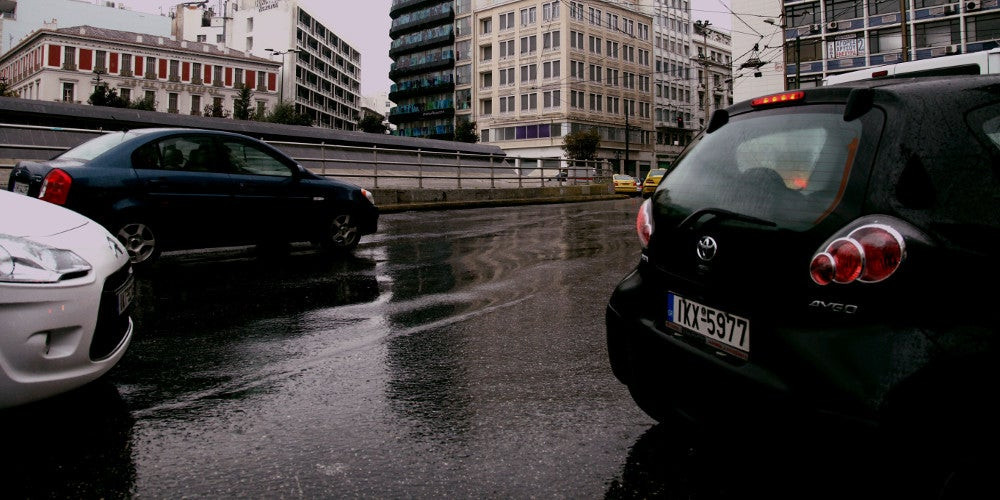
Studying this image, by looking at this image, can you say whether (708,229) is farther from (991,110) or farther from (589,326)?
(589,326)

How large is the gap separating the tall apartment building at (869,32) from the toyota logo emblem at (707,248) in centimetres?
5321

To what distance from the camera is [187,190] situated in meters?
7.13

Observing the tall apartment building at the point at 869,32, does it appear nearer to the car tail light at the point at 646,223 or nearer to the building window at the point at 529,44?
the building window at the point at 529,44

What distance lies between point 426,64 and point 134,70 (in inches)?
1339

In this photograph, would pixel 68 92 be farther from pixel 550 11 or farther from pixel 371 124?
pixel 550 11

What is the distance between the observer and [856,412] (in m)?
1.74

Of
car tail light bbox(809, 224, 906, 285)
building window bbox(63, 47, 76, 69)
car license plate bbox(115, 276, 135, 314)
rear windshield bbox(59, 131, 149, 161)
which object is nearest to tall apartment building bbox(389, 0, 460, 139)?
building window bbox(63, 47, 76, 69)

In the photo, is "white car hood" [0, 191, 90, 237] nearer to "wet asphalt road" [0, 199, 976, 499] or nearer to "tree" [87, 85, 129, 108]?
"wet asphalt road" [0, 199, 976, 499]

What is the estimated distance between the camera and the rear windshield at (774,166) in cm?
208

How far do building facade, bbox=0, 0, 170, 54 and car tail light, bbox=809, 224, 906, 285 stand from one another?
10548 centimetres

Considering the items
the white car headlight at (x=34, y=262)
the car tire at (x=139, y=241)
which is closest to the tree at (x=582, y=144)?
the car tire at (x=139, y=241)

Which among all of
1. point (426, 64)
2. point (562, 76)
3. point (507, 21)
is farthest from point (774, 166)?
point (426, 64)

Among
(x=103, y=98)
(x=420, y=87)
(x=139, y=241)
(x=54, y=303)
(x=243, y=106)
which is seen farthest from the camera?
(x=420, y=87)

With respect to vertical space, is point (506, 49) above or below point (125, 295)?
above
